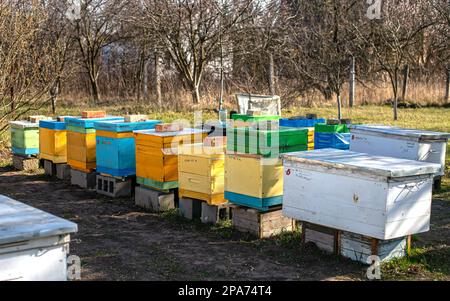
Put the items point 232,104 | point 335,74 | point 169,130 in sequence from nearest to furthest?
point 169,130 < point 335,74 < point 232,104

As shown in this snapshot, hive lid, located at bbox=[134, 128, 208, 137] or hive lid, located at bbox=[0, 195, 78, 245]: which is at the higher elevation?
hive lid, located at bbox=[134, 128, 208, 137]

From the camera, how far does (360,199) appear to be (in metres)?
5.01

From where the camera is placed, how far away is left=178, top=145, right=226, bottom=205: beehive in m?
6.46

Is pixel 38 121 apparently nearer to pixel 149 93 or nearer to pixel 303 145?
pixel 303 145

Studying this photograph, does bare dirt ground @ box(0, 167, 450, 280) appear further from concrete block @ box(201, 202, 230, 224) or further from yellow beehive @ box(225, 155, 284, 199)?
yellow beehive @ box(225, 155, 284, 199)

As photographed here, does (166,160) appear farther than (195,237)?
Yes

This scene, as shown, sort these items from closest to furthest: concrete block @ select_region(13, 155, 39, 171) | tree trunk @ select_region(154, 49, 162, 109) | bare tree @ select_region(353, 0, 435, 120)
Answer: concrete block @ select_region(13, 155, 39, 171) < bare tree @ select_region(353, 0, 435, 120) < tree trunk @ select_region(154, 49, 162, 109)

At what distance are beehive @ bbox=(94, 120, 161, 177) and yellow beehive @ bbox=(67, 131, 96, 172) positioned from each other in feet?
1.21

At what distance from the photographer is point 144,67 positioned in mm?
20344

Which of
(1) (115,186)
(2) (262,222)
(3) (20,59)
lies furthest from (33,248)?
(3) (20,59)

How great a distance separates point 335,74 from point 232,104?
11.6 ft

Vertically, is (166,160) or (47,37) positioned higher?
(47,37)

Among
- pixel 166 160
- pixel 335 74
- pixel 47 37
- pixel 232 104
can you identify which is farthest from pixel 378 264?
pixel 47 37

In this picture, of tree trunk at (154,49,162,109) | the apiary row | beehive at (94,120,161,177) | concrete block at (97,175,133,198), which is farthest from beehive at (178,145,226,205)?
tree trunk at (154,49,162,109)
